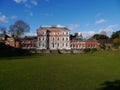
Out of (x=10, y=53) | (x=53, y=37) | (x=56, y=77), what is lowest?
(x=56, y=77)

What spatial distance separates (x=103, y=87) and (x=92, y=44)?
79.5 meters

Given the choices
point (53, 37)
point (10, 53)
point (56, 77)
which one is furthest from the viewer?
point (53, 37)

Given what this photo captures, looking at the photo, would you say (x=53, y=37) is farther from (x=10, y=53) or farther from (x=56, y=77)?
(x=56, y=77)

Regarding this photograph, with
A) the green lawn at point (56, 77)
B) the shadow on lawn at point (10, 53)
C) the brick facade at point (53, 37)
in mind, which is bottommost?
the green lawn at point (56, 77)

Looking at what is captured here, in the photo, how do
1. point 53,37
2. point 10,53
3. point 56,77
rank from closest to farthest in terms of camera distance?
point 56,77 → point 10,53 → point 53,37

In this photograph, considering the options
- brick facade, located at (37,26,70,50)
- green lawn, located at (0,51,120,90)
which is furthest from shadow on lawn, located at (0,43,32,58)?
green lawn, located at (0,51,120,90)

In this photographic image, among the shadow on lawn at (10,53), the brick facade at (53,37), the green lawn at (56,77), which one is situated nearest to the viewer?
the green lawn at (56,77)

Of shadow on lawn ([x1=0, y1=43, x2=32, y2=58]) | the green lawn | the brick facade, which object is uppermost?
the brick facade

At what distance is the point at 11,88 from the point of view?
323 inches

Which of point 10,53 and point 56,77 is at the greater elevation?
point 10,53

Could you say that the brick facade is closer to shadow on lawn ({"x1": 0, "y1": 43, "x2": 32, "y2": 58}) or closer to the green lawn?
shadow on lawn ({"x1": 0, "y1": 43, "x2": 32, "y2": 58})

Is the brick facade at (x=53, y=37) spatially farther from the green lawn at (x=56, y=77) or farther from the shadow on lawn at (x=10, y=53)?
the green lawn at (x=56, y=77)

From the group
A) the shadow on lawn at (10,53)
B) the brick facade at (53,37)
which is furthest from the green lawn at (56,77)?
the brick facade at (53,37)

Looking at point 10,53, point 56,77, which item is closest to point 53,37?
point 10,53
